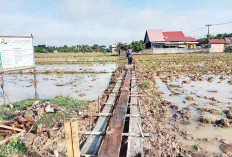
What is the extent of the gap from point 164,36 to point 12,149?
133 ft

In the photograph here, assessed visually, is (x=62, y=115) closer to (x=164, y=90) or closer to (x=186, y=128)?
(x=186, y=128)

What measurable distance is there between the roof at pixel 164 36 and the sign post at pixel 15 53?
3525 cm

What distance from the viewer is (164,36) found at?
40406 millimetres

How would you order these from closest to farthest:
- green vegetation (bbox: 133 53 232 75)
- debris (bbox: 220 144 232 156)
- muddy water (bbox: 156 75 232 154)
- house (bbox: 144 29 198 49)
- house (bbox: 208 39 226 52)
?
1. debris (bbox: 220 144 232 156)
2. muddy water (bbox: 156 75 232 154)
3. green vegetation (bbox: 133 53 232 75)
4. house (bbox: 144 29 198 49)
5. house (bbox: 208 39 226 52)

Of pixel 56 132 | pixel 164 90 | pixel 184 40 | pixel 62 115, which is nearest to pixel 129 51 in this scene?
pixel 164 90

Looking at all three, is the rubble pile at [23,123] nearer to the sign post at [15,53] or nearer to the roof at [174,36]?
the sign post at [15,53]

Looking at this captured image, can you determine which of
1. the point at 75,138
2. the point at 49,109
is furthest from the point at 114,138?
the point at 49,109

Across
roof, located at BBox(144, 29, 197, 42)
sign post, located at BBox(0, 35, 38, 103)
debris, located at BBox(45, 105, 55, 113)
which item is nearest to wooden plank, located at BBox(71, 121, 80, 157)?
debris, located at BBox(45, 105, 55, 113)

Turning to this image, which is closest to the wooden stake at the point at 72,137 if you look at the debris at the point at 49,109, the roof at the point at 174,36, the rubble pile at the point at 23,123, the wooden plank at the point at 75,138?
the wooden plank at the point at 75,138

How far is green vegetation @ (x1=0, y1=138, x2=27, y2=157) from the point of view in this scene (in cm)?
288

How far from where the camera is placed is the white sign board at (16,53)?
533 cm

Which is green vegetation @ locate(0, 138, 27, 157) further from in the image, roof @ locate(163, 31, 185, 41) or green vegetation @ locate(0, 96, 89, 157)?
roof @ locate(163, 31, 185, 41)

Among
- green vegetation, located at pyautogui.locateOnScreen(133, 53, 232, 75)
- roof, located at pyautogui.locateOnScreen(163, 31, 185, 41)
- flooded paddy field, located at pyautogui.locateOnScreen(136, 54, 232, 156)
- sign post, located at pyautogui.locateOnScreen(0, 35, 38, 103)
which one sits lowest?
flooded paddy field, located at pyautogui.locateOnScreen(136, 54, 232, 156)

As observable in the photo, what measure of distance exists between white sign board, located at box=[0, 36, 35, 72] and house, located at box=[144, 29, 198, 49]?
115 ft
